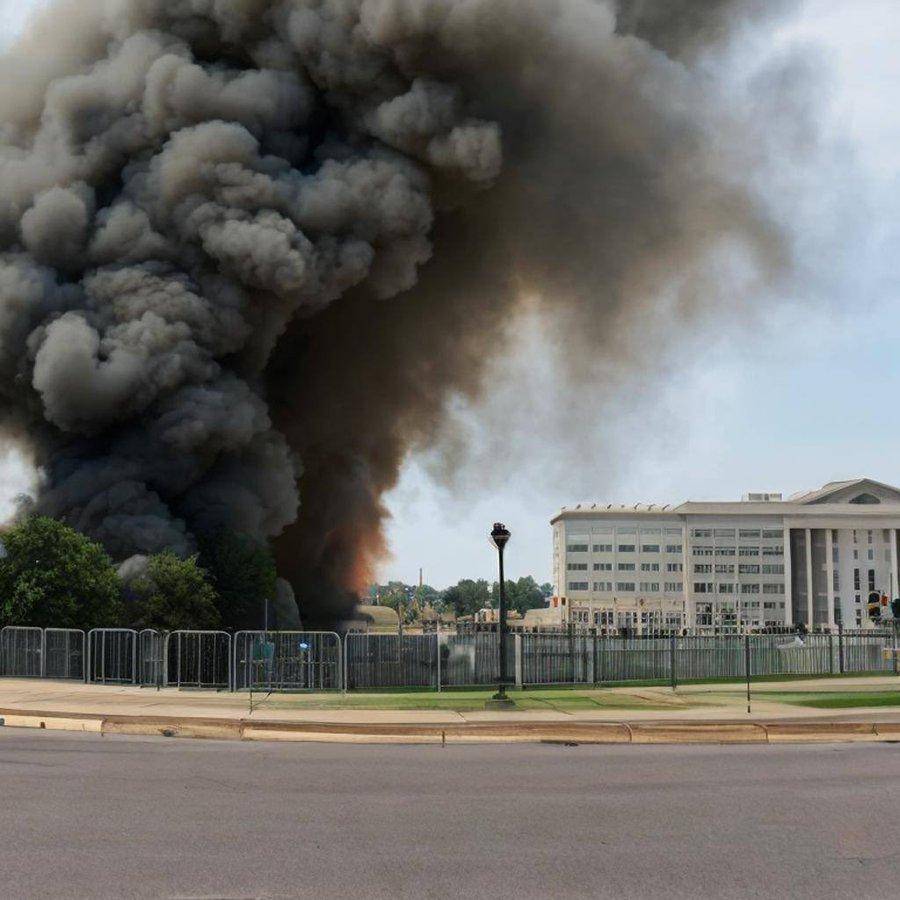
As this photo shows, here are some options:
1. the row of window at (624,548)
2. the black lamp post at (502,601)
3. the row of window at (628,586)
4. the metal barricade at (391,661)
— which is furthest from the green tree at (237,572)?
the row of window at (624,548)

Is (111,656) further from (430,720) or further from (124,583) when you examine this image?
(124,583)

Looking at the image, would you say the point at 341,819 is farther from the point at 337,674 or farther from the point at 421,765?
the point at 337,674

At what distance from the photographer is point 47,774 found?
10.7 meters

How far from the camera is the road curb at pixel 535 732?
47.5ft

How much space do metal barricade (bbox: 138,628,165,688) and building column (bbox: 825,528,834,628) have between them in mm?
107425

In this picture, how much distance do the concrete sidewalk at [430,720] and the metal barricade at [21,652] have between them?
560 centimetres

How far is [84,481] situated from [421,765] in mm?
35061

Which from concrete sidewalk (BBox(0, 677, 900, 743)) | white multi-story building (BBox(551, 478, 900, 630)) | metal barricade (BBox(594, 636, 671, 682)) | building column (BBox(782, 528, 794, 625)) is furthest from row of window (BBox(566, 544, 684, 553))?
concrete sidewalk (BBox(0, 677, 900, 743))

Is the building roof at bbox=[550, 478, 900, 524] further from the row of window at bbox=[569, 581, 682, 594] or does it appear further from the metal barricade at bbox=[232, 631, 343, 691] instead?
the metal barricade at bbox=[232, 631, 343, 691]

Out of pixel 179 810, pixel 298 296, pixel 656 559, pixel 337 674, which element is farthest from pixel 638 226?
pixel 656 559

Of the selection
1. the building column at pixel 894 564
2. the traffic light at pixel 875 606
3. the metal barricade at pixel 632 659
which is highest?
the building column at pixel 894 564

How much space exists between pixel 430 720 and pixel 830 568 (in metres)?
116

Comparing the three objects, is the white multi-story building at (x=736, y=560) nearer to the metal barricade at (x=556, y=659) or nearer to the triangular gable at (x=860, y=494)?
the triangular gable at (x=860, y=494)

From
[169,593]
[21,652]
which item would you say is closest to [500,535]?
[21,652]
